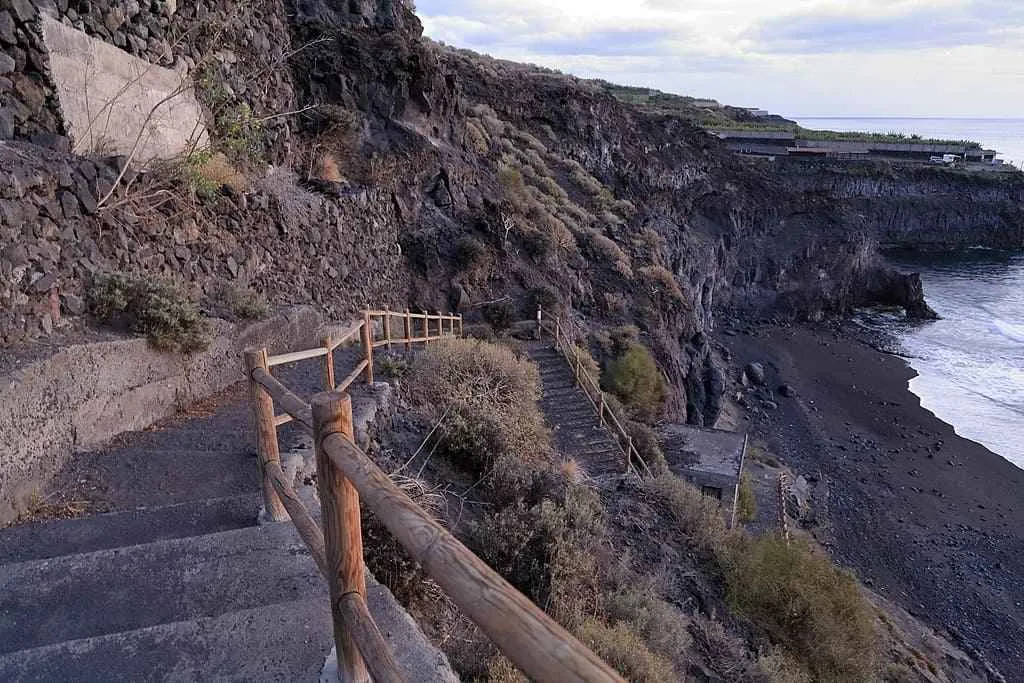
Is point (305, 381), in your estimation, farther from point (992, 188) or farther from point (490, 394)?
point (992, 188)

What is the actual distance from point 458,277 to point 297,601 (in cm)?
1469

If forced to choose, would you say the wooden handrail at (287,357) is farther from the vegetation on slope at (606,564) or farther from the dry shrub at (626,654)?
the dry shrub at (626,654)

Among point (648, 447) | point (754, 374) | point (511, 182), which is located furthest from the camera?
point (754, 374)

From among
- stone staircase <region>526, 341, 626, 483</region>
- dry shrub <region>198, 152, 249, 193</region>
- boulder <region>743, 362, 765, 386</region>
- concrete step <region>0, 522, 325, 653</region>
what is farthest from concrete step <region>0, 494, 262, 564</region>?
boulder <region>743, 362, 765, 386</region>

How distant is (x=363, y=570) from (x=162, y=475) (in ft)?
12.4

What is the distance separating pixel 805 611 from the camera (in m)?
8.65

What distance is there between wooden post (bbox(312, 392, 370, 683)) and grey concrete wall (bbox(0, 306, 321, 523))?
354cm

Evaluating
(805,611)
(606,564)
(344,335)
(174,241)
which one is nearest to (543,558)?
(606,564)

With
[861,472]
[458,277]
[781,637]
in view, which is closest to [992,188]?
[861,472]

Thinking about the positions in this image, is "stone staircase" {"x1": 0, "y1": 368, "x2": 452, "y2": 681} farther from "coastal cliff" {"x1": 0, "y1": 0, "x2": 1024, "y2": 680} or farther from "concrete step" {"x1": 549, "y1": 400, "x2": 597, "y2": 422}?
"concrete step" {"x1": 549, "y1": 400, "x2": 597, "y2": 422}

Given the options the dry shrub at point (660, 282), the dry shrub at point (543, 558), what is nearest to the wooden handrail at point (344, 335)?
the dry shrub at point (543, 558)

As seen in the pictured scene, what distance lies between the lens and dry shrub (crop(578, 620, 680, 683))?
516 centimetres

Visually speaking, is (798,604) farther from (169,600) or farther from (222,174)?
(222,174)

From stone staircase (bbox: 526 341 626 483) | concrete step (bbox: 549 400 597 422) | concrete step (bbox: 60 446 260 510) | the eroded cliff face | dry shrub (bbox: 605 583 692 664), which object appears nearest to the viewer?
concrete step (bbox: 60 446 260 510)
